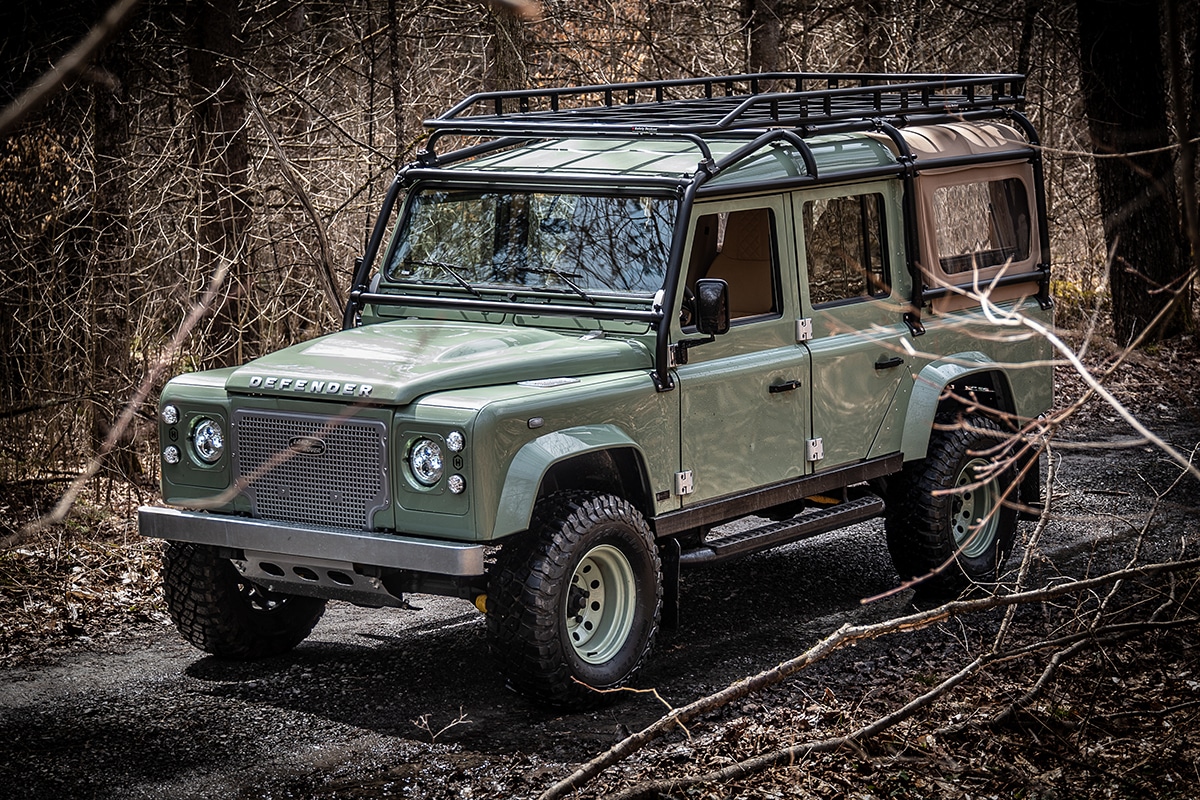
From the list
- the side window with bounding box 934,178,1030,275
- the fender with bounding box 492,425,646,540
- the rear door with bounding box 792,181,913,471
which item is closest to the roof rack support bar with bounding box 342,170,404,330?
the fender with bounding box 492,425,646,540

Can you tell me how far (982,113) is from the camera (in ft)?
26.5

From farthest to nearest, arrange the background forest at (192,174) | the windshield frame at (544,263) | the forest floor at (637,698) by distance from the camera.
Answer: the background forest at (192,174) → the windshield frame at (544,263) → the forest floor at (637,698)

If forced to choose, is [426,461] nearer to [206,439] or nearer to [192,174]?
[206,439]

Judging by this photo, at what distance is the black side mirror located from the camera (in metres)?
6.07

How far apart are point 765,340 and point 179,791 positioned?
3.25 m

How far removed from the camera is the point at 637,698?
6004 millimetres

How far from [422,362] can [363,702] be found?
4.67 feet

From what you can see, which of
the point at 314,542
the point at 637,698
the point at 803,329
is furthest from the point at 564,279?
the point at 637,698

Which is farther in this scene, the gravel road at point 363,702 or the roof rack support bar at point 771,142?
the roof rack support bar at point 771,142

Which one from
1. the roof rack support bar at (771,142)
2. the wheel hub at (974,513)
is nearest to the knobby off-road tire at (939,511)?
the wheel hub at (974,513)

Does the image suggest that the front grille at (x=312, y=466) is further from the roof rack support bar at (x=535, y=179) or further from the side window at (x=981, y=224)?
the side window at (x=981, y=224)

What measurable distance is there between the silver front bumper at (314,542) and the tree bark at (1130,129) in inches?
420

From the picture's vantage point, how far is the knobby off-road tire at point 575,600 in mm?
5512

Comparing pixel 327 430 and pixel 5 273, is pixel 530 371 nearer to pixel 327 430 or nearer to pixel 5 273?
pixel 327 430
